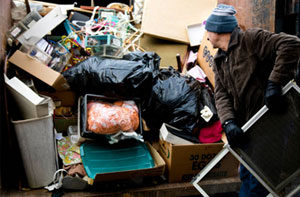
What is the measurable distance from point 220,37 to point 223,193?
4.91ft

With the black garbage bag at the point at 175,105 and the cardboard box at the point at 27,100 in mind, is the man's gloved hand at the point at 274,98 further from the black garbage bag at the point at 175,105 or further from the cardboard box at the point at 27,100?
the cardboard box at the point at 27,100

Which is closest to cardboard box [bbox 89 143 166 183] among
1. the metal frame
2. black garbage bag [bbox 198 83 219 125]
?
black garbage bag [bbox 198 83 219 125]

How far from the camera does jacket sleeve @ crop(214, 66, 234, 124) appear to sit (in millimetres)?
2145

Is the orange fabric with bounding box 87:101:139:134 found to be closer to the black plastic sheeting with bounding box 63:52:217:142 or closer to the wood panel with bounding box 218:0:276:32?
the black plastic sheeting with bounding box 63:52:217:142

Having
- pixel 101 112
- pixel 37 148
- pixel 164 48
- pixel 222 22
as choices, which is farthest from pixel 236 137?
pixel 164 48

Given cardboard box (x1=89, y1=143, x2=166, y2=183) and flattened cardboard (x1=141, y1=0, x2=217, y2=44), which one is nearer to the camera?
cardboard box (x1=89, y1=143, x2=166, y2=183)

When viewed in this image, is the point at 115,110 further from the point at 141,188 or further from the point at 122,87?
the point at 141,188

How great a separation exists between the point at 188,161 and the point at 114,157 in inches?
27.8

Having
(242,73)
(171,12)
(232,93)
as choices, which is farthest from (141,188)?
(171,12)

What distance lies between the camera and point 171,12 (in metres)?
4.10

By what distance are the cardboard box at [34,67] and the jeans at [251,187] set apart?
192 cm

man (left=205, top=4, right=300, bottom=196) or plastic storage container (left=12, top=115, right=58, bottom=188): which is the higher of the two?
man (left=205, top=4, right=300, bottom=196)

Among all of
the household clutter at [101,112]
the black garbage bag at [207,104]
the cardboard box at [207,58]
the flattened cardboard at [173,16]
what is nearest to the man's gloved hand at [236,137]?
the household clutter at [101,112]

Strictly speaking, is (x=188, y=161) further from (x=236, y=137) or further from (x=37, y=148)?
(x=37, y=148)
